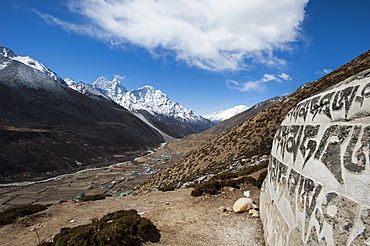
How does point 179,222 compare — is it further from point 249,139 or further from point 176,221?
point 249,139

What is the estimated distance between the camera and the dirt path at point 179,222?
7.50 metres

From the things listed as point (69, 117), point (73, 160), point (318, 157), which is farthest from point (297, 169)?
point (69, 117)

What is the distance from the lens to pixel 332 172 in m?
2.95

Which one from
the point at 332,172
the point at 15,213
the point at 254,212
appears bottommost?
the point at 15,213

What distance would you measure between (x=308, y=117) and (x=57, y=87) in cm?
19907

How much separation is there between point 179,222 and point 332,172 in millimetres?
8287

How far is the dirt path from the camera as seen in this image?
750cm

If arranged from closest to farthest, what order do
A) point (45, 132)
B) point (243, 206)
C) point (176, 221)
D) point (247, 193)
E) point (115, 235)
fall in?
point (115, 235)
point (243, 206)
point (176, 221)
point (247, 193)
point (45, 132)

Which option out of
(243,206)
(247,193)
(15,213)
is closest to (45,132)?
(15,213)

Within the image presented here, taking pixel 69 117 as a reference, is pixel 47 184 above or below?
below

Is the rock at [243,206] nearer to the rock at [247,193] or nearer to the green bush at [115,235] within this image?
the rock at [247,193]

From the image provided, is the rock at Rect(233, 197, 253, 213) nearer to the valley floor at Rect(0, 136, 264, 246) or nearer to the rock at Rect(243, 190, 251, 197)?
the valley floor at Rect(0, 136, 264, 246)

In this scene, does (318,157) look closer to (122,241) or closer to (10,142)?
(122,241)

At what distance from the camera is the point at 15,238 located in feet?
33.0
